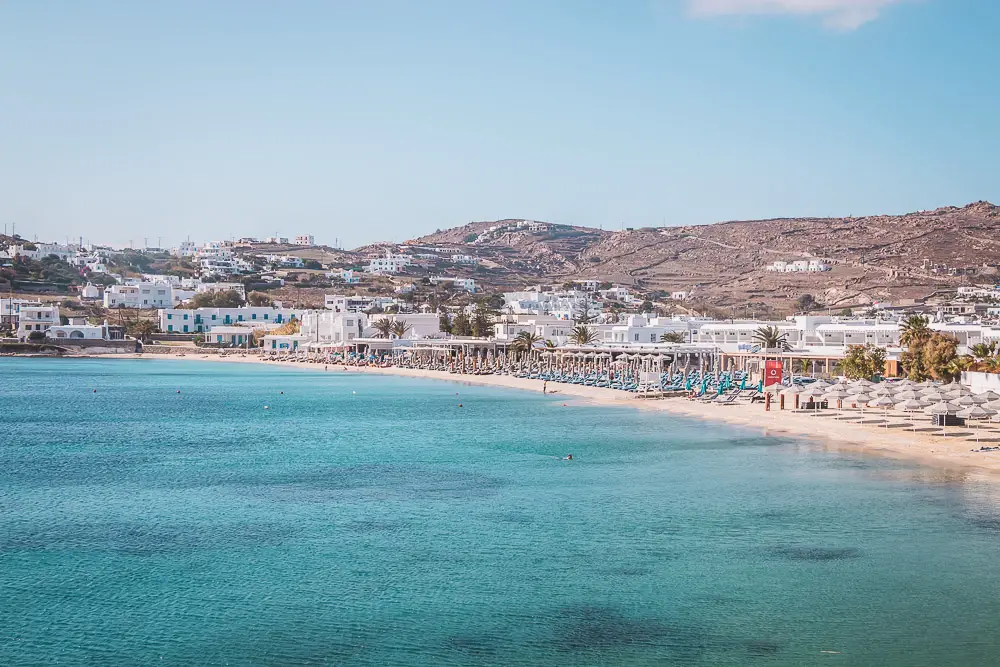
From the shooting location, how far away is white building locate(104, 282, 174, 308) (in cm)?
15075

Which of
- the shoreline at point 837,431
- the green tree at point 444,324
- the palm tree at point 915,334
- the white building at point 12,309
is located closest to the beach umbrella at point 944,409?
the shoreline at point 837,431

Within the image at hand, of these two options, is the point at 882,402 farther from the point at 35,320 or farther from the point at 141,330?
the point at 35,320

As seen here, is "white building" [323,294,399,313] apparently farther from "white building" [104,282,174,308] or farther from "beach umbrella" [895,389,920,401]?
"beach umbrella" [895,389,920,401]

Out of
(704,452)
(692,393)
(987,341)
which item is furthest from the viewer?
(987,341)

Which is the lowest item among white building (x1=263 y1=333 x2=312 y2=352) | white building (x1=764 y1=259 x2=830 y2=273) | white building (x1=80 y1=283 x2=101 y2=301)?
white building (x1=263 y1=333 x2=312 y2=352)

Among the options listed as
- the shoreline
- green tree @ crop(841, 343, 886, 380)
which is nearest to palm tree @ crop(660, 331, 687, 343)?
the shoreline

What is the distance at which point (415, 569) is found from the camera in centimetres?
2191

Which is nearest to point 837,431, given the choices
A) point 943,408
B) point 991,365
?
point 943,408

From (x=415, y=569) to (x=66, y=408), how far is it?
45.4 m

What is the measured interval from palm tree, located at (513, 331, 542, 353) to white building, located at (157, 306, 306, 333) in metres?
48.9

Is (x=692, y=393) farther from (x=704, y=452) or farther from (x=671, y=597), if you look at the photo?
(x=671, y=597)

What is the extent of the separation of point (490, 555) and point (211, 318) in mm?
121968

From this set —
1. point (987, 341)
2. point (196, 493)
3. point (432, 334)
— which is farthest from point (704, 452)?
point (432, 334)

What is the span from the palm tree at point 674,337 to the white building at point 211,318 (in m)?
62.8
